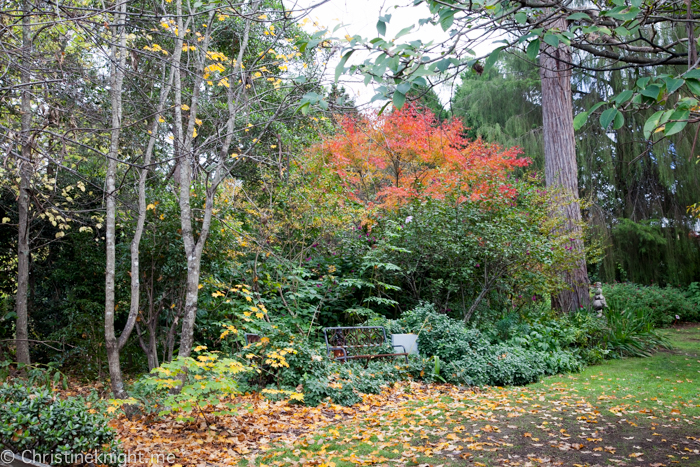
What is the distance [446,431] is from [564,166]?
24.5 ft

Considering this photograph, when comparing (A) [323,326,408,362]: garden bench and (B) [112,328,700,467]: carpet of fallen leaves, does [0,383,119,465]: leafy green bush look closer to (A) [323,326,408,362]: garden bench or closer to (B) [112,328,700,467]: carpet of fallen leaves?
(B) [112,328,700,467]: carpet of fallen leaves

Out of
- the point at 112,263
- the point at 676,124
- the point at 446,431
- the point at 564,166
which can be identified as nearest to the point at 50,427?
the point at 112,263

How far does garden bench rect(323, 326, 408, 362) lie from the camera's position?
604 centimetres

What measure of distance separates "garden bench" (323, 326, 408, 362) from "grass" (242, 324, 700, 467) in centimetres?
75

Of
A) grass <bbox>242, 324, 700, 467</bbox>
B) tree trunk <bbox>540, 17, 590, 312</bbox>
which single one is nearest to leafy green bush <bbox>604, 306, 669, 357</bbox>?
tree trunk <bbox>540, 17, 590, 312</bbox>

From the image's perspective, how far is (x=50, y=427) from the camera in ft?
9.25

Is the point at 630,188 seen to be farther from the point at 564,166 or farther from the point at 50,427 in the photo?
the point at 50,427

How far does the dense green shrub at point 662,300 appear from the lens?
38.0 feet

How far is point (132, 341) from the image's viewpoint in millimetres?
6609

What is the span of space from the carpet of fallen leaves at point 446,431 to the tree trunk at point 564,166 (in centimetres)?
390

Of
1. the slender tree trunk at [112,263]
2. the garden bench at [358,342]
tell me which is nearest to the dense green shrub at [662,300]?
the garden bench at [358,342]

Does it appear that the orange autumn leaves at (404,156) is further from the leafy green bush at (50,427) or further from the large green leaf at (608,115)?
the large green leaf at (608,115)

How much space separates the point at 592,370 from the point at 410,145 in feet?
19.6

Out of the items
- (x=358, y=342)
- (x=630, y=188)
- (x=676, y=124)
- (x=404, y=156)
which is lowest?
(x=358, y=342)
